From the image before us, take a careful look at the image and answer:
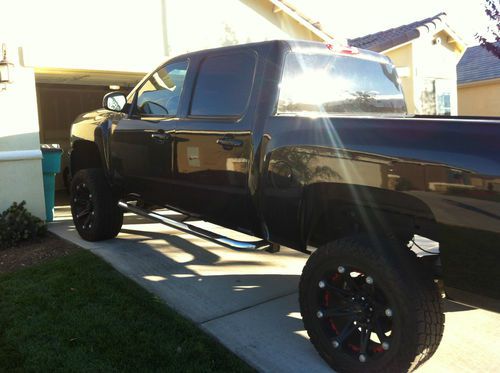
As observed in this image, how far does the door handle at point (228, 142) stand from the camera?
3.66 metres

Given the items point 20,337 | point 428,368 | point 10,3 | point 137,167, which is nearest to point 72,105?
point 10,3

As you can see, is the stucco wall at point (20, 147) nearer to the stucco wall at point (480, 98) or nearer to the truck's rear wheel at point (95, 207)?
the truck's rear wheel at point (95, 207)

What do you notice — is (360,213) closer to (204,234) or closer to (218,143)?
(218,143)

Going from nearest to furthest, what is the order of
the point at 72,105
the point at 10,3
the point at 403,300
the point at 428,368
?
1. the point at 403,300
2. the point at 428,368
3. the point at 10,3
4. the point at 72,105

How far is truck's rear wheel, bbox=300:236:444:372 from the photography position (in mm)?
2621

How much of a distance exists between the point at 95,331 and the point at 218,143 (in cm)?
165

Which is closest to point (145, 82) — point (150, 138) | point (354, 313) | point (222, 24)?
point (150, 138)

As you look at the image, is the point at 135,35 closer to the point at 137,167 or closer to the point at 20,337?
the point at 137,167

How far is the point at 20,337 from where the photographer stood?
358 cm

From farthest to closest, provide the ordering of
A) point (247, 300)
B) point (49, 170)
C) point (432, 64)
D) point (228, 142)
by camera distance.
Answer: point (432, 64), point (49, 170), point (247, 300), point (228, 142)

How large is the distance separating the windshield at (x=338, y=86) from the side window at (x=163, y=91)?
1250 mm

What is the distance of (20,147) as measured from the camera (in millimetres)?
6539

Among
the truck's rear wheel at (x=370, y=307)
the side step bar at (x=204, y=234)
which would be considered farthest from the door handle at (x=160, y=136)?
the truck's rear wheel at (x=370, y=307)

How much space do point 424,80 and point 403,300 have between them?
13082mm
